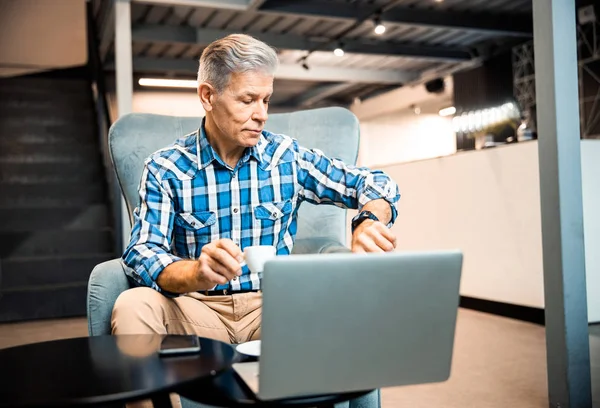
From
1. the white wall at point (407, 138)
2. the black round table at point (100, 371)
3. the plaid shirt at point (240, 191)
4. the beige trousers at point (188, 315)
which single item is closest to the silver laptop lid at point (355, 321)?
the black round table at point (100, 371)

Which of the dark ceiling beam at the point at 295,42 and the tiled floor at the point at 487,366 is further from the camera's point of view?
the dark ceiling beam at the point at 295,42

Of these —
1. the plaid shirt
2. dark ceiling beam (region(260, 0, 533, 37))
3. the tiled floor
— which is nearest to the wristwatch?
the plaid shirt

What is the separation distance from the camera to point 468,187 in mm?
4539

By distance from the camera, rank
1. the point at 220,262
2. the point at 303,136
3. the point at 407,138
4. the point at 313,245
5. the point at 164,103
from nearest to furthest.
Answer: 1. the point at 220,262
2. the point at 313,245
3. the point at 303,136
4. the point at 164,103
5. the point at 407,138

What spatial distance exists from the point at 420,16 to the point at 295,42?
5.78ft

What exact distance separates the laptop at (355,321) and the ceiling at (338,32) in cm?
466

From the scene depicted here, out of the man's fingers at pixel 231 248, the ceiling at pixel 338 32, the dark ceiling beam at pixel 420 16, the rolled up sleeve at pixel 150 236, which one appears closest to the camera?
the man's fingers at pixel 231 248

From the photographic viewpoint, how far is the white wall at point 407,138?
38.2ft

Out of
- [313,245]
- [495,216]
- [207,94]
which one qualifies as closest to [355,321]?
[207,94]

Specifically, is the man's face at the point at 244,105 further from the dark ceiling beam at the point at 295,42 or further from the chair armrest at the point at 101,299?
the dark ceiling beam at the point at 295,42

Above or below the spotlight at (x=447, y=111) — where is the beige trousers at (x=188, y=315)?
below

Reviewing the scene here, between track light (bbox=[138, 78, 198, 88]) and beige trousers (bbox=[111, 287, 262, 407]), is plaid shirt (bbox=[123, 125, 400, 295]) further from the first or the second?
track light (bbox=[138, 78, 198, 88])

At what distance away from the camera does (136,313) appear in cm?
137

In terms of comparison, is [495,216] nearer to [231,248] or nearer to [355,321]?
[231,248]
